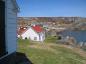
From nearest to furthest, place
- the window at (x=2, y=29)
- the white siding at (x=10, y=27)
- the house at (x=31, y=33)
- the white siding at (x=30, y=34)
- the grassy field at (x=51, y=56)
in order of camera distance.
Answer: the window at (x=2, y=29), the white siding at (x=10, y=27), the grassy field at (x=51, y=56), the house at (x=31, y=33), the white siding at (x=30, y=34)

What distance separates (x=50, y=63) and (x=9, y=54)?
5.13 meters

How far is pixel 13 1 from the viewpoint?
42.8ft

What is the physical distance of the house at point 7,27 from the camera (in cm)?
1170

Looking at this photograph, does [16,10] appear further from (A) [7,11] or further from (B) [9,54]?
(B) [9,54]

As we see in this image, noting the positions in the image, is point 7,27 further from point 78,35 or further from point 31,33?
point 78,35

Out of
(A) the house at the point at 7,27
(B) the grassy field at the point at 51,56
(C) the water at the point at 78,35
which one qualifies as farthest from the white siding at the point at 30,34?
(A) the house at the point at 7,27

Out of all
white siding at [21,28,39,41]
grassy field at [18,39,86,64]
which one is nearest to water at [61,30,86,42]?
white siding at [21,28,39,41]

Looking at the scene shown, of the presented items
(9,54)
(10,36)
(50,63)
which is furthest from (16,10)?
Answer: (50,63)

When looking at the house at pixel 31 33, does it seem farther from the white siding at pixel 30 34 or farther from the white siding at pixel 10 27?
the white siding at pixel 10 27

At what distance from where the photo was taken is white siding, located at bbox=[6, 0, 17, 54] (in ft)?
40.2

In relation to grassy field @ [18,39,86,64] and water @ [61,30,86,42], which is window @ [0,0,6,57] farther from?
water @ [61,30,86,42]

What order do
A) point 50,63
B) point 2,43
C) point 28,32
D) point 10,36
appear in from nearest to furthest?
point 2,43 < point 10,36 < point 50,63 < point 28,32

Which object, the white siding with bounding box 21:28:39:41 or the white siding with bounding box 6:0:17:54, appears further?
the white siding with bounding box 21:28:39:41

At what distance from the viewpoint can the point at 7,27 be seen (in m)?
12.2
